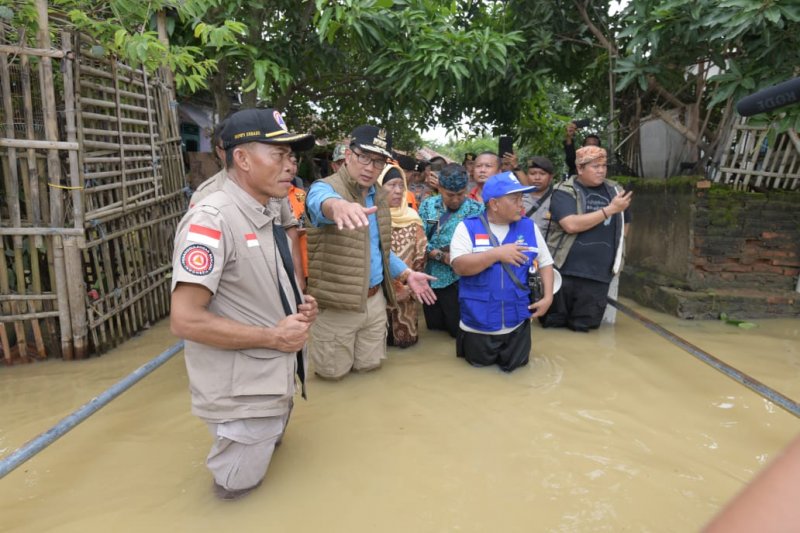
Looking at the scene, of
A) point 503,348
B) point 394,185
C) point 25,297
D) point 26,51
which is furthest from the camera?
point 394,185

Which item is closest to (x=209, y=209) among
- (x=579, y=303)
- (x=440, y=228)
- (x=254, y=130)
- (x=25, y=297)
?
(x=254, y=130)

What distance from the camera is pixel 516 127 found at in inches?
374

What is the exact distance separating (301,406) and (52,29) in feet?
11.3

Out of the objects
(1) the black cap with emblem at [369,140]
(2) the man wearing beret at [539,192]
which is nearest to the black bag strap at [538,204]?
(2) the man wearing beret at [539,192]

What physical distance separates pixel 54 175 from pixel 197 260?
8.75ft

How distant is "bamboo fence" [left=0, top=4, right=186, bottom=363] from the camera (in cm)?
375

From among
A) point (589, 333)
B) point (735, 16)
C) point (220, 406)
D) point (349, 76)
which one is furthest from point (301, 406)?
point (349, 76)

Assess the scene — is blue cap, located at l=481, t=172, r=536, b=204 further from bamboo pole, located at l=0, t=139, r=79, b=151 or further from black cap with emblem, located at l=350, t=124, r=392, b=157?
bamboo pole, located at l=0, t=139, r=79, b=151

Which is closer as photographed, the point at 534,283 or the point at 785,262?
the point at 534,283

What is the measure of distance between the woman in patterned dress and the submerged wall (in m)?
2.83

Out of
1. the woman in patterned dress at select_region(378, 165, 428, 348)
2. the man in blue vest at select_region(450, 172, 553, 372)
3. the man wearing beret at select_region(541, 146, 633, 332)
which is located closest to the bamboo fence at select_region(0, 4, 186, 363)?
the woman in patterned dress at select_region(378, 165, 428, 348)

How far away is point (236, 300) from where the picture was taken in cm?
221

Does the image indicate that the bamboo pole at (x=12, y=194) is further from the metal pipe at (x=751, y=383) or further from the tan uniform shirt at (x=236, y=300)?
the metal pipe at (x=751, y=383)

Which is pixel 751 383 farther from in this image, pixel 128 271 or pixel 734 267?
pixel 128 271
